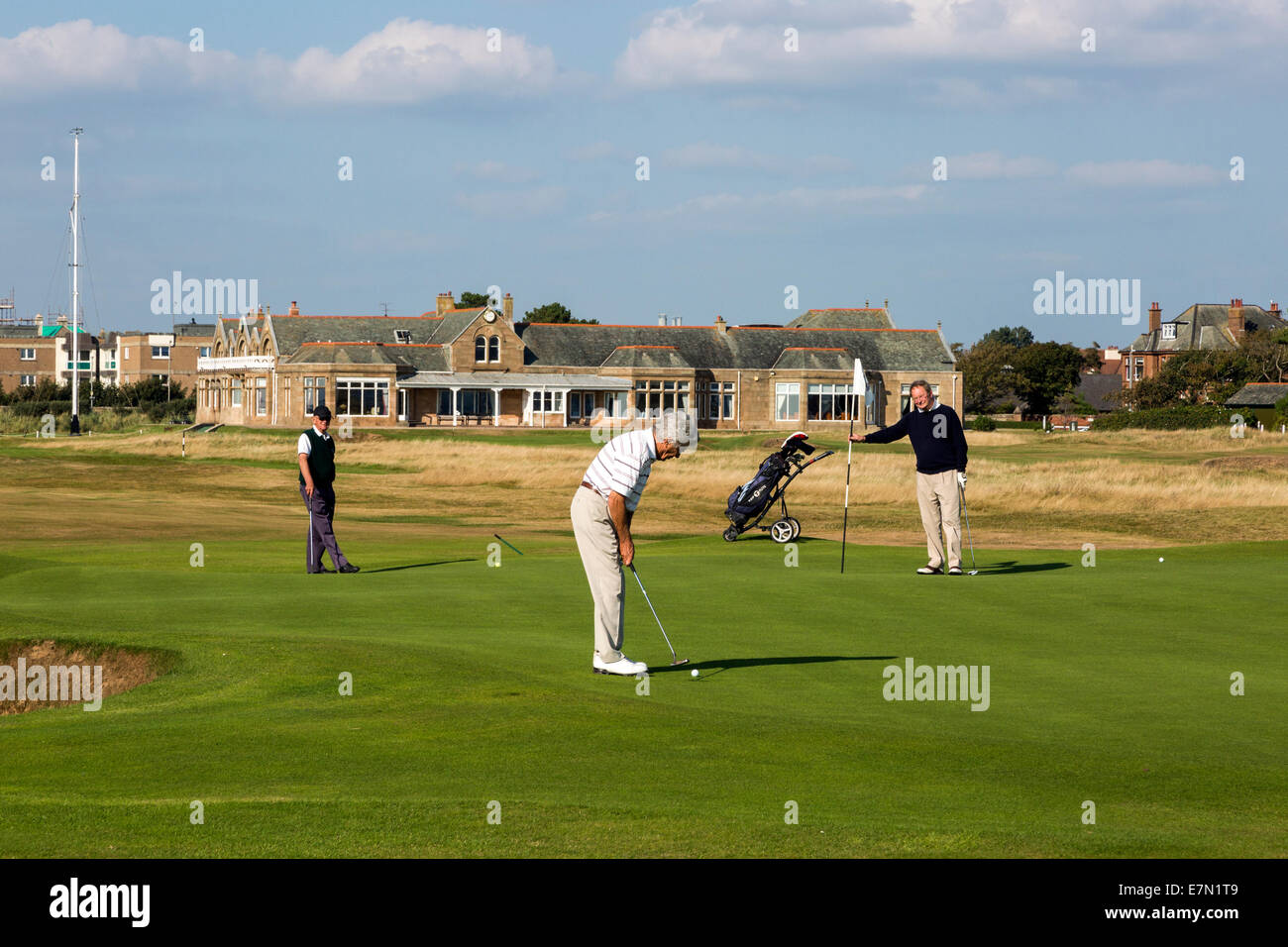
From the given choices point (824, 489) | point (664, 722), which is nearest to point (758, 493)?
point (664, 722)

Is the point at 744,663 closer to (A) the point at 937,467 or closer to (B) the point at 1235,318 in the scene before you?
(A) the point at 937,467

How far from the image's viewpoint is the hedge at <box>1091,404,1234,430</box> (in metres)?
96.2

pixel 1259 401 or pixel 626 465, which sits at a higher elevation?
pixel 1259 401

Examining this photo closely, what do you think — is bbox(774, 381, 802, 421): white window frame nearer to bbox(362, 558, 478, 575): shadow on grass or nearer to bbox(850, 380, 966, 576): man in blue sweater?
bbox(362, 558, 478, 575): shadow on grass

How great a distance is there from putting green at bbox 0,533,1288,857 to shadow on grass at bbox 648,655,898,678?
0.05m

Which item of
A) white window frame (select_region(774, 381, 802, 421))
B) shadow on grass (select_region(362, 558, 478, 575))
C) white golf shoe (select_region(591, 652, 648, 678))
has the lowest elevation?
shadow on grass (select_region(362, 558, 478, 575))

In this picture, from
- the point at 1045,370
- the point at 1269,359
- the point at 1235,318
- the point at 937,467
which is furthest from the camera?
the point at 1235,318

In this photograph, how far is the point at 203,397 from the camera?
10494 centimetres

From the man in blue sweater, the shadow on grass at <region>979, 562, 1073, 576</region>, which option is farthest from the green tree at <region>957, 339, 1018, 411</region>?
the man in blue sweater

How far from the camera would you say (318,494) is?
1870cm

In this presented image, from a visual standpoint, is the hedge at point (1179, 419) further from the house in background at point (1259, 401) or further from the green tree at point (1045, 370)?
the green tree at point (1045, 370)

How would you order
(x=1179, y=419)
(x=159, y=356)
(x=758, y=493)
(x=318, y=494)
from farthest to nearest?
(x=159, y=356), (x=1179, y=419), (x=758, y=493), (x=318, y=494)

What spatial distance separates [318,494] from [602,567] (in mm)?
8400
